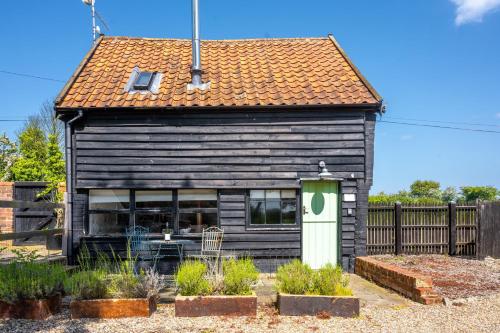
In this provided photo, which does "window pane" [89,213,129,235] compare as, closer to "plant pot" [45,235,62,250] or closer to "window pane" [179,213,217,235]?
"plant pot" [45,235,62,250]

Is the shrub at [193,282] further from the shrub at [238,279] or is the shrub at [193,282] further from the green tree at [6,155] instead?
the green tree at [6,155]

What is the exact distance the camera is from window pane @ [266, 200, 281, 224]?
33.5 feet

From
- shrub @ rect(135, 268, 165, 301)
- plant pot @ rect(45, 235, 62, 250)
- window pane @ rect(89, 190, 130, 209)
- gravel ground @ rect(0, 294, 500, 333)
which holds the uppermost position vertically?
window pane @ rect(89, 190, 130, 209)

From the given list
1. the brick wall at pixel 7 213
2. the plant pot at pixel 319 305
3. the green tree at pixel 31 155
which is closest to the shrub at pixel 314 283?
the plant pot at pixel 319 305

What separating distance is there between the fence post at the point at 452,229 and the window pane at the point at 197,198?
256 inches

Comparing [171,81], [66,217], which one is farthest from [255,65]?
[66,217]

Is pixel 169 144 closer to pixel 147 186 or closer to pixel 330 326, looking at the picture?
pixel 147 186

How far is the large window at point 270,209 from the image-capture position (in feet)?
33.6

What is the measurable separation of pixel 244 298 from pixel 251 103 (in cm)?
493

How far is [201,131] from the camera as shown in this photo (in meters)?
10.2

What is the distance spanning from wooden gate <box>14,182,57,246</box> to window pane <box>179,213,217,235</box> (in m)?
5.54

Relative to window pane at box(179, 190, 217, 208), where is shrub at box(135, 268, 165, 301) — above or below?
below

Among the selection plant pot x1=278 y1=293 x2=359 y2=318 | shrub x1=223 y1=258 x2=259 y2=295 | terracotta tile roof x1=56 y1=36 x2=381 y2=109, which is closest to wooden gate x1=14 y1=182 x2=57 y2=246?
terracotta tile roof x1=56 y1=36 x2=381 y2=109

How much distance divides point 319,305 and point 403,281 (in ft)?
6.62
